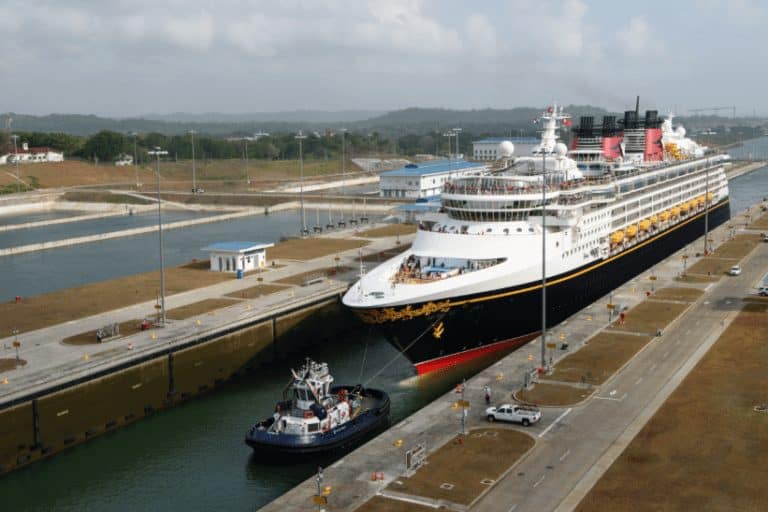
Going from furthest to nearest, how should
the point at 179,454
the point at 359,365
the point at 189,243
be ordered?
the point at 189,243
the point at 359,365
the point at 179,454

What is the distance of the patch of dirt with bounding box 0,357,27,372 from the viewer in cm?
4147

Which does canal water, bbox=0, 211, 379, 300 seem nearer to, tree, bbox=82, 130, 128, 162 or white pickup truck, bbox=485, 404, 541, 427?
white pickup truck, bbox=485, 404, 541, 427

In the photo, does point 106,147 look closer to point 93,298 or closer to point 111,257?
point 111,257

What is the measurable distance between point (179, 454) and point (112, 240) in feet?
237

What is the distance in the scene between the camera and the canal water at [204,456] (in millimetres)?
34000

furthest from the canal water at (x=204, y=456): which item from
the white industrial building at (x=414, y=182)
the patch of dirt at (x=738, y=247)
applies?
the white industrial building at (x=414, y=182)

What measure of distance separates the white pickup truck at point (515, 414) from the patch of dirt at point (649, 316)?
15761 millimetres

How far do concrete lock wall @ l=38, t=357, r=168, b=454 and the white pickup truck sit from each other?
18.0 metres

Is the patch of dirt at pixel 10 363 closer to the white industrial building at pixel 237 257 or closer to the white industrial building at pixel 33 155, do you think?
the white industrial building at pixel 237 257

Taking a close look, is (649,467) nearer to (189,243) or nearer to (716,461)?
(716,461)

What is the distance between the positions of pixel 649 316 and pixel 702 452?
21258 millimetres

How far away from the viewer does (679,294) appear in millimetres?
57688

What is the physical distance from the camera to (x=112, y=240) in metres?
105

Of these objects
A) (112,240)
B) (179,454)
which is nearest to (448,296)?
(179,454)
